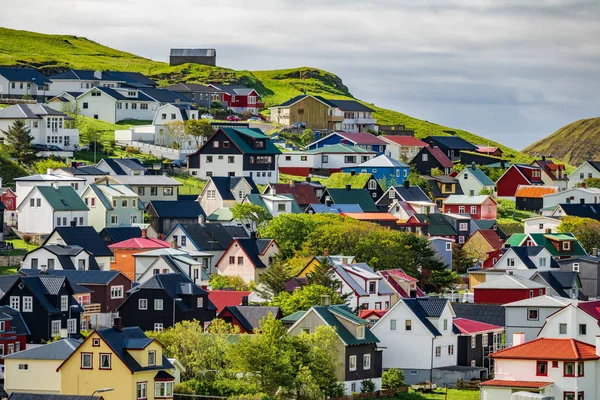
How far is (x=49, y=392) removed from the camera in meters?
61.8

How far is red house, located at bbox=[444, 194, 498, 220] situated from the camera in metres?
131

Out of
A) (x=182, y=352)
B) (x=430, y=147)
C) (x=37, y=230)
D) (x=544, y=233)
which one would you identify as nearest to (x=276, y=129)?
(x=430, y=147)

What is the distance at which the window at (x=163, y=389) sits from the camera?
60531mm

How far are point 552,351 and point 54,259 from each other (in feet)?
105

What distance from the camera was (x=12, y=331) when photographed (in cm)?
6962

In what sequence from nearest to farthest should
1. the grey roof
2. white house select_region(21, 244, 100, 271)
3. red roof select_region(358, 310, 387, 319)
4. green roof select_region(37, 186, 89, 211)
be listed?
the grey roof < red roof select_region(358, 310, 387, 319) < white house select_region(21, 244, 100, 271) < green roof select_region(37, 186, 89, 211)

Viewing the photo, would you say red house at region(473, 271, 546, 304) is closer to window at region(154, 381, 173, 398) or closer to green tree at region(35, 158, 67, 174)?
window at region(154, 381, 173, 398)

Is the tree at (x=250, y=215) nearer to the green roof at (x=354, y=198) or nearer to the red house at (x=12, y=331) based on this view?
the green roof at (x=354, y=198)

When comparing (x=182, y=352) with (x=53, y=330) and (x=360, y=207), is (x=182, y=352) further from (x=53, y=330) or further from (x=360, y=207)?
(x=360, y=207)

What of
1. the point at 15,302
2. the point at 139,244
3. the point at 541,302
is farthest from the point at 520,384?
the point at 139,244

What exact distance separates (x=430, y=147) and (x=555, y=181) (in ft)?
48.2

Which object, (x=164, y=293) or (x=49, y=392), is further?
(x=164, y=293)

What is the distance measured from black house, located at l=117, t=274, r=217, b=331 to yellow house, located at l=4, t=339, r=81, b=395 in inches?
556

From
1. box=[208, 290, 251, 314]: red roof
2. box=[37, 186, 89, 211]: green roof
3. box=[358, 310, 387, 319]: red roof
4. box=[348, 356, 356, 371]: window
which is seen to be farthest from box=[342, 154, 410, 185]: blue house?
box=[348, 356, 356, 371]: window
